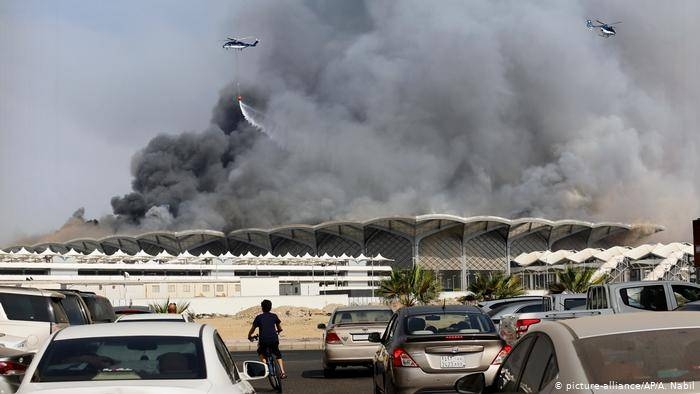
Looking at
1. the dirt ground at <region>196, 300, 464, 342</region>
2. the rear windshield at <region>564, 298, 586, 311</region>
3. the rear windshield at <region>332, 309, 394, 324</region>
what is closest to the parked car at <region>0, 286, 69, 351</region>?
the rear windshield at <region>332, 309, 394, 324</region>

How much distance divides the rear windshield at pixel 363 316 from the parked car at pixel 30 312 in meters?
6.83

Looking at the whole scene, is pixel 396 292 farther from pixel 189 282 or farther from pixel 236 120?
pixel 236 120

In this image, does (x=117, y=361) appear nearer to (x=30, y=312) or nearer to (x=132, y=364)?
(x=132, y=364)

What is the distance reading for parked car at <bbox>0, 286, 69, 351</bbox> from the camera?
13.2 meters

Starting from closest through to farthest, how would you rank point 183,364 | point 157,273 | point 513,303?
point 183,364
point 513,303
point 157,273

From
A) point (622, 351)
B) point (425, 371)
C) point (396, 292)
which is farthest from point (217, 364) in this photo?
point (396, 292)

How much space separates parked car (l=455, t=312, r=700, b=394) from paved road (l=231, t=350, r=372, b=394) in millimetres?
9963

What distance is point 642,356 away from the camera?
16.9 feet

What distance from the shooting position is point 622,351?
5.24m

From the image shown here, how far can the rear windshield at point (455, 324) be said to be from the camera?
1181 centimetres

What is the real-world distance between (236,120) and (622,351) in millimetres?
148634

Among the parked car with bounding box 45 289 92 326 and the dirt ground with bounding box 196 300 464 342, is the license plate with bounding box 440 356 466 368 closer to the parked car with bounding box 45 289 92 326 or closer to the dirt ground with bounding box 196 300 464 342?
the parked car with bounding box 45 289 92 326

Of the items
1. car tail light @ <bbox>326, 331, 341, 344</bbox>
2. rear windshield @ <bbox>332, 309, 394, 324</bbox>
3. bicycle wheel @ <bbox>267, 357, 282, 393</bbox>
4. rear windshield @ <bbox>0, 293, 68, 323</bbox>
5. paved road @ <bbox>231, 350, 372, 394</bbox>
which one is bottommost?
paved road @ <bbox>231, 350, 372, 394</bbox>

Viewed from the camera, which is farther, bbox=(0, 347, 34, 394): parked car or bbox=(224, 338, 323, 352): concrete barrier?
bbox=(224, 338, 323, 352): concrete barrier
